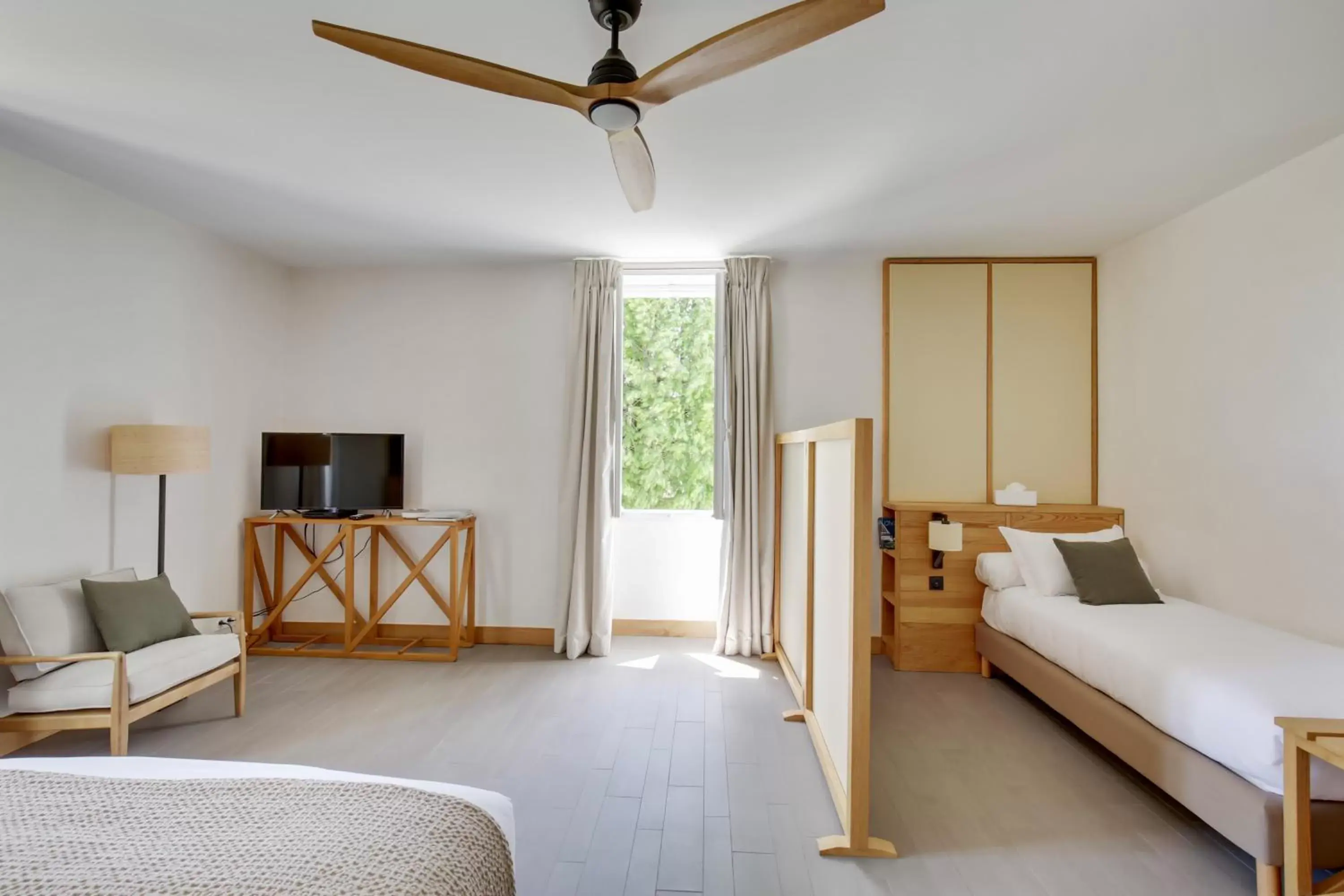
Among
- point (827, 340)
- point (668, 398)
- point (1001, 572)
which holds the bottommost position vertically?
point (1001, 572)

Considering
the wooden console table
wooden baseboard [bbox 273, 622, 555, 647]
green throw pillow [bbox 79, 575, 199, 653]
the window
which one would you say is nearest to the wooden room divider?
the window

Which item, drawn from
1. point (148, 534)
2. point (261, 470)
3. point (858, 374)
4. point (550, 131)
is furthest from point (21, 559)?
point (858, 374)

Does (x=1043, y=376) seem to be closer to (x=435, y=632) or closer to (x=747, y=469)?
(x=747, y=469)

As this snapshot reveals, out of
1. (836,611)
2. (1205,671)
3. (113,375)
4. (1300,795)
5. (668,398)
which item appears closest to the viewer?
(1300,795)

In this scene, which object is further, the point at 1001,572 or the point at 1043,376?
the point at 1043,376

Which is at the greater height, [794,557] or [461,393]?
[461,393]

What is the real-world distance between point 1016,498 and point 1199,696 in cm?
185

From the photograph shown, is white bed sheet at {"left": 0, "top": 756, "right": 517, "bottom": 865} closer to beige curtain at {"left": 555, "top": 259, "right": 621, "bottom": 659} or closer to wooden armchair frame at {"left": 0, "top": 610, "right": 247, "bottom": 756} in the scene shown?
wooden armchair frame at {"left": 0, "top": 610, "right": 247, "bottom": 756}

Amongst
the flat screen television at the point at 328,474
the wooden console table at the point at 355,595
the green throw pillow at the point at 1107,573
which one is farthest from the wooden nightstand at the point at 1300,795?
the flat screen television at the point at 328,474

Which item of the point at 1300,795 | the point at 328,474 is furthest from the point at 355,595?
the point at 1300,795

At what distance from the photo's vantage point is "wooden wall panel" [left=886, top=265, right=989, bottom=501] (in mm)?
3957

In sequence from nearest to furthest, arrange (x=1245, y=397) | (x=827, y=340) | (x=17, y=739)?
1. (x=17, y=739)
2. (x=1245, y=397)
3. (x=827, y=340)

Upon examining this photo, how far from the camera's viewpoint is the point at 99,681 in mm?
2338

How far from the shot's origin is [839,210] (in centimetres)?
321
